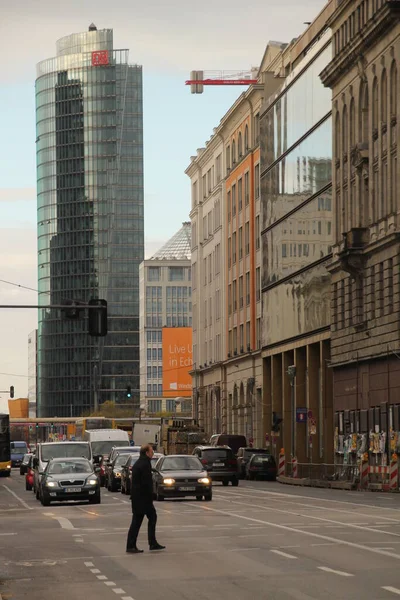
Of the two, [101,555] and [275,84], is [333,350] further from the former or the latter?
[101,555]

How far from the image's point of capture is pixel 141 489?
903 inches

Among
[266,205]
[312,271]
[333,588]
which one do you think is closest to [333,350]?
[312,271]

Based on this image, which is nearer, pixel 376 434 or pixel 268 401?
pixel 376 434

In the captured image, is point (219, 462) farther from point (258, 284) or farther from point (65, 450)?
point (258, 284)

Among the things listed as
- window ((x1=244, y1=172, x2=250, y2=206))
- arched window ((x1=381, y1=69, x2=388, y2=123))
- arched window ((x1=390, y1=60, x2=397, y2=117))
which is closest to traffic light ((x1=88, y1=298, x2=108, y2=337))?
arched window ((x1=390, y1=60, x2=397, y2=117))

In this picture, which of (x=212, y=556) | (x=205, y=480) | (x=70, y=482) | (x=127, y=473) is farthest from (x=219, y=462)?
(x=212, y=556)

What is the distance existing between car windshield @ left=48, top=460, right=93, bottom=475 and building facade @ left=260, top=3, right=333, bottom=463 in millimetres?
32039

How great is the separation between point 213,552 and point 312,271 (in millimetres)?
57792

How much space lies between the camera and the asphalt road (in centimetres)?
1683

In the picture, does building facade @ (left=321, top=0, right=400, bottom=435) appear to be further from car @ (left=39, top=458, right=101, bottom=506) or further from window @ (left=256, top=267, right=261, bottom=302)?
window @ (left=256, top=267, right=261, bottom=302)

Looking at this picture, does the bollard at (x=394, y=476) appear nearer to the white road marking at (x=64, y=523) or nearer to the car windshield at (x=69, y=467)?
the car windshield at (x=69, y=467)

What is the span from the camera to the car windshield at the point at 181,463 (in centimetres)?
4400

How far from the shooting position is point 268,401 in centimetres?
9750

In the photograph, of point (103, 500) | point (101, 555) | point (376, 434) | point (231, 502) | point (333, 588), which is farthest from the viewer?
point (376, 434)
